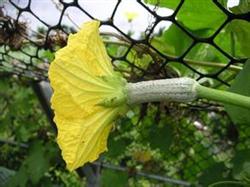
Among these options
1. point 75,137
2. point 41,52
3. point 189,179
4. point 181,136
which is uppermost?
point 75,137

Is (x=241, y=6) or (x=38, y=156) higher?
(x=241, y=6)

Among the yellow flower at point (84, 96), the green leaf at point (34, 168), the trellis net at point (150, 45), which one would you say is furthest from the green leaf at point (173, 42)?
the green leaf at point (34, 168)

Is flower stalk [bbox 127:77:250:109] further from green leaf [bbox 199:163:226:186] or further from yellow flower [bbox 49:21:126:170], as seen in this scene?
green leaf [bbox 199:163:226:186]

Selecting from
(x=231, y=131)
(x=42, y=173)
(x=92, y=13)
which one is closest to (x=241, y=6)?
(x=92, y=13)

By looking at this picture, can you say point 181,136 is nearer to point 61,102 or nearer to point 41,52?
point 41,52

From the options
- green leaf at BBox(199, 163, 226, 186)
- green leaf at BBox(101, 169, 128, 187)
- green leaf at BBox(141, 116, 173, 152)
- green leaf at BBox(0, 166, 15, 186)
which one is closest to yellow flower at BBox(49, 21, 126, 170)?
green leaf at BBox(199, 163, 226, 186)

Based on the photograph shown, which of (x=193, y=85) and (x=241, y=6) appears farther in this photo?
(x=241, y=6)

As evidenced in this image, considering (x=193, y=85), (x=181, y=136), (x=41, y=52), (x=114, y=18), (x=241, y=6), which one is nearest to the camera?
(x=193, y=85)
